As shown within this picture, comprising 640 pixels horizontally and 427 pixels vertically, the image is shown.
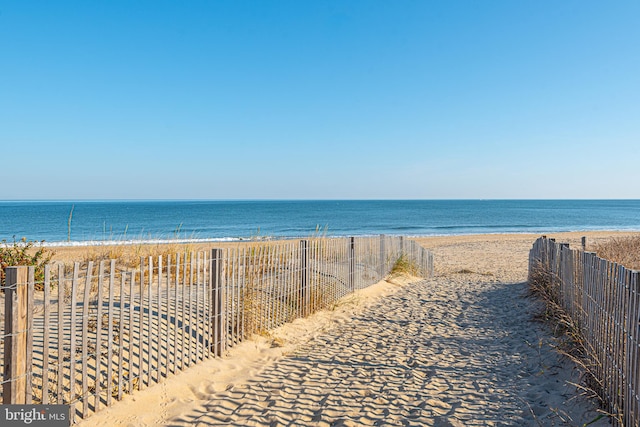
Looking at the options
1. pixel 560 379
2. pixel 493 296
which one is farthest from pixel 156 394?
pixel 493 296

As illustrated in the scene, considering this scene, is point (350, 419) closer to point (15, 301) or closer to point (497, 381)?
point (497, 381)

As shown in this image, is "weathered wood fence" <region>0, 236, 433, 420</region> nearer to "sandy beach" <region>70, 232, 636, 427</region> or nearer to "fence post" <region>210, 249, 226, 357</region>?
"fence post" <region>210, 249, 226, 357</region>

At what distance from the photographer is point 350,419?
13.4 feet

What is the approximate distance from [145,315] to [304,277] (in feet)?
9.85

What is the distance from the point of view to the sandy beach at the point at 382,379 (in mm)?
4133

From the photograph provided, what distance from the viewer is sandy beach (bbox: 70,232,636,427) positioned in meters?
4.13

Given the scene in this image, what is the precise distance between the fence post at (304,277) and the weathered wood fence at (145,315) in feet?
0.06

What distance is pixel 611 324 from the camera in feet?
13.3

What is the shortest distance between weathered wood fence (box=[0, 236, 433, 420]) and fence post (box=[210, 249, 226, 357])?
1 cm

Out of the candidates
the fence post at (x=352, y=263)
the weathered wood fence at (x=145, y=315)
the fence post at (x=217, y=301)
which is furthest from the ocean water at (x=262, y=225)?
the fence post at (x=217, y=301)

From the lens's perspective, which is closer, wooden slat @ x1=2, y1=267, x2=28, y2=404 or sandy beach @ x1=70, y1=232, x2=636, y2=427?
wooden slat @ x1=2, y1=267, x2=28, y2=404

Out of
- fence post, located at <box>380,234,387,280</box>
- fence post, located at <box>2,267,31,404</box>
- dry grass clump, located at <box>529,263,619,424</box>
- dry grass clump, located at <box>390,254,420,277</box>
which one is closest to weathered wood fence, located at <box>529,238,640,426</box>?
dry grass clump, located at <box>529,263,619,424</box>

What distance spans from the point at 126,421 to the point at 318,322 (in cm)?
441

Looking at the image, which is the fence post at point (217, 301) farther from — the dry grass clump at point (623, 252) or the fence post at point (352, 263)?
the dry grass clump at point (623, 252)
